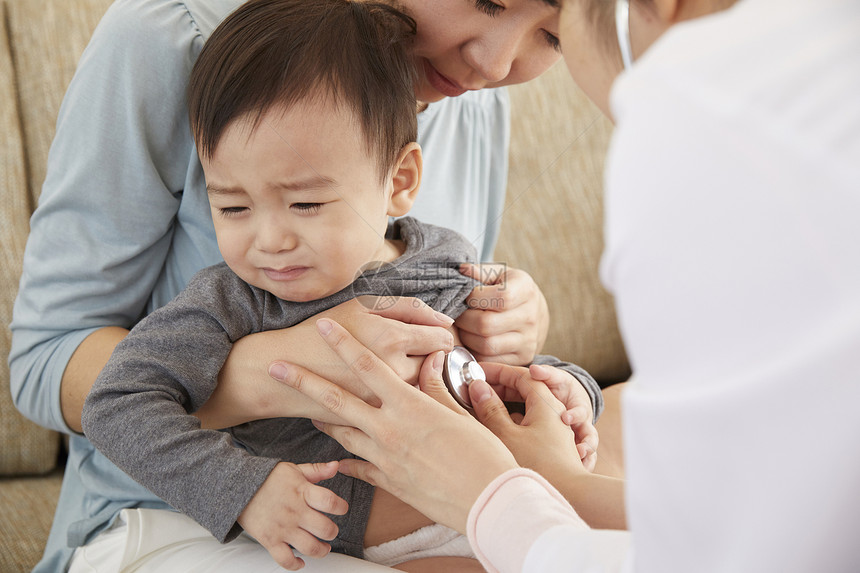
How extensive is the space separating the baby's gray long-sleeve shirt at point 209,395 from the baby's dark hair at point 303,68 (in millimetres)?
141

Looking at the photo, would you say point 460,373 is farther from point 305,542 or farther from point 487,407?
point 305,542

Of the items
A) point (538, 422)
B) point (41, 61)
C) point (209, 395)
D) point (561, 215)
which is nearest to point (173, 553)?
point (209, 395)

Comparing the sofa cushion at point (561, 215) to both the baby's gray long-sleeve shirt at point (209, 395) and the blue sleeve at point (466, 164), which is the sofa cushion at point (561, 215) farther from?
the baby's gray long-sleeve shirt at point (209, 395)

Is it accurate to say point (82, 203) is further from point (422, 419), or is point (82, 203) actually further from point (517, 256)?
point (517, 256)

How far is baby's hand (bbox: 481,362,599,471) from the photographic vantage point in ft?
2.79

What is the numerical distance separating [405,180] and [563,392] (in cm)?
33

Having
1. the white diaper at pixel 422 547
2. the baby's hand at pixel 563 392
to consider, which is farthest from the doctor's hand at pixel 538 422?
the white diaper at pixel 422 547

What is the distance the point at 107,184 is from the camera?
835mm

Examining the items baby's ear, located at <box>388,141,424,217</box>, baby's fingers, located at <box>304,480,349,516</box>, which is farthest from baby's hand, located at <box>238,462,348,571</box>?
baby's ear, located at <box>388,141,424,217</box>

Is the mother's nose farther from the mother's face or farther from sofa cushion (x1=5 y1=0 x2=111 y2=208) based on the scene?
sofa cushion (x1=5 y1=0 x2=111 y2=208)

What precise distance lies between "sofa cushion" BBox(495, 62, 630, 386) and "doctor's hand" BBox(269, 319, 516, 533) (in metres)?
0.78

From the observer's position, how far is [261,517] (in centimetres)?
68

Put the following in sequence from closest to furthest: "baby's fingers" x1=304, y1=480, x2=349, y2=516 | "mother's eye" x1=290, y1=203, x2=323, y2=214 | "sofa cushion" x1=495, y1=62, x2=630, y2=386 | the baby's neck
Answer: "baby's fingers" x1=304, y1=480, x2=349, y2=516 → "mother's eye" x1=290, y1=203, x2=323, y2=214 → the baby's neck → "sofa cushion" x1=495, y1=62, x2=630, y2=386

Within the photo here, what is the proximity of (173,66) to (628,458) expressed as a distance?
687 mm
